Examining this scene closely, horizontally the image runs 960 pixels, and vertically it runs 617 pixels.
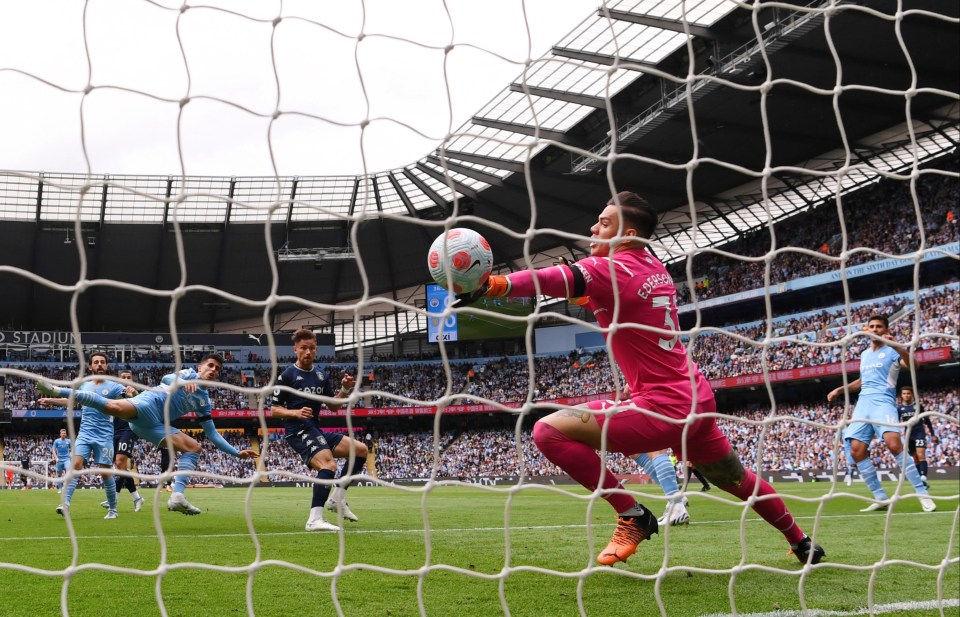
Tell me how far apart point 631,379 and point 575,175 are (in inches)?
1125

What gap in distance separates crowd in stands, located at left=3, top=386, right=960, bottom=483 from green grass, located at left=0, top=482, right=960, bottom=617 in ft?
36.8

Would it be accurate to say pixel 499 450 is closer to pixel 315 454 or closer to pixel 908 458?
pixel 315 454

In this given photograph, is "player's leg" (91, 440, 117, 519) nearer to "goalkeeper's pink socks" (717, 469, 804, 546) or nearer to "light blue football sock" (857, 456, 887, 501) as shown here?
"goalkeeper's pink socks" (717, 469, 804, 546)

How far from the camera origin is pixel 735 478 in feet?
14.8

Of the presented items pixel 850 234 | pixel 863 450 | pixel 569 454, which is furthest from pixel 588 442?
pixel 850 234

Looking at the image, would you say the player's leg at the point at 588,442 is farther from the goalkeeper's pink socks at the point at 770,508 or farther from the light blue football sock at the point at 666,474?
the light blue football sock at the point at 666,474

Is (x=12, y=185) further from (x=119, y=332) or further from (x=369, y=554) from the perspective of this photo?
(x=369, y=554)

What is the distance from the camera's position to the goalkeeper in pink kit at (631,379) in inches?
158

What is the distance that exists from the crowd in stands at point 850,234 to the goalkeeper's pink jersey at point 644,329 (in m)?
25.3

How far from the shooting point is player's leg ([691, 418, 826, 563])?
4.35 metres

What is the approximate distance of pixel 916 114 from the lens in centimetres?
3012

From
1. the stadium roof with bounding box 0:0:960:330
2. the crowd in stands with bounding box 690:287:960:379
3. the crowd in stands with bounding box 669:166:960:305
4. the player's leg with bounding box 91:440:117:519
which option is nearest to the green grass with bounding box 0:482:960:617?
the player's leg with bounding box 91:440:117:519

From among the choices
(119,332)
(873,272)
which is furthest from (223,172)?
(873,272)

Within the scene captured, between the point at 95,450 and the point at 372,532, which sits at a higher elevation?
the point at 95,450
